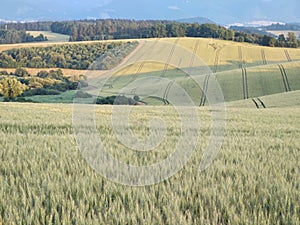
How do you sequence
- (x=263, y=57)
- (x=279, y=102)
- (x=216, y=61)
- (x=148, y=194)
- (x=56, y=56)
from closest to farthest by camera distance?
(x=148, y=194) < (x=279, y=102) < (x=216, y=61) < (x=263, y=57) < (x=56, y=56)

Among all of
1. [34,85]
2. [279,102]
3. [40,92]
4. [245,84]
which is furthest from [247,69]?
[34,85]

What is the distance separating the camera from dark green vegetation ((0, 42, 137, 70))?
3789 inches

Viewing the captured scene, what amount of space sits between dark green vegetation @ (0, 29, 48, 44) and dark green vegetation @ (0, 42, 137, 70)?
35.3m

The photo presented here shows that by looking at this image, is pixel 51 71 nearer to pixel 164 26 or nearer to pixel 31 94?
pixel 31 94

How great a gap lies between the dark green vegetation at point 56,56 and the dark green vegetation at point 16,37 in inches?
1391

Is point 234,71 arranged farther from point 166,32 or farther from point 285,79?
point 166,32

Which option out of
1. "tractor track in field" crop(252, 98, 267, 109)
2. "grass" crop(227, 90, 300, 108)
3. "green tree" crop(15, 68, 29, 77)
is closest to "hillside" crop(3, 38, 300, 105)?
"grass" crop(227, 90, 300, 108)

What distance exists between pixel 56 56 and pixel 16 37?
50.8 metres

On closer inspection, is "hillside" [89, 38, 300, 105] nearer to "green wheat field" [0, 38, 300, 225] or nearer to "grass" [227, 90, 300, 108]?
"grass" [227, 90, 300, 108]

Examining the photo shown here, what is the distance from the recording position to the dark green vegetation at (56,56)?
96.2 m

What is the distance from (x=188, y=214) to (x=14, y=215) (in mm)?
1704

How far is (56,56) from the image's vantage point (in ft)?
337

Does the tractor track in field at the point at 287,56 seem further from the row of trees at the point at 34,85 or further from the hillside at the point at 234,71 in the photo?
the row of trees at the point at 34,85

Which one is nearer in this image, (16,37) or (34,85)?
(34,85)
